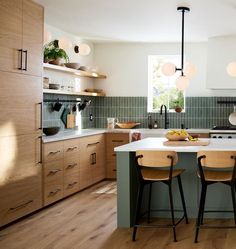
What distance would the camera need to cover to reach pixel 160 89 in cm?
832

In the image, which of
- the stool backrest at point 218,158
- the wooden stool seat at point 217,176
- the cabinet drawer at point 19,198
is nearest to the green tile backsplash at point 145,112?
the cabinet drawer at point 19,198

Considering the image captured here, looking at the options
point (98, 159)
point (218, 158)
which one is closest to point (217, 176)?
point (218, 158)

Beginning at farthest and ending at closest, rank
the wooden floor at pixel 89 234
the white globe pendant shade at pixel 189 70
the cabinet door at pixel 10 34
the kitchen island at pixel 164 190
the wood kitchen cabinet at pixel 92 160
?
the wood kitchen cabinet at pixel 92 160 < the white globe pendant shade at pixel 189 70 < the kitchen island at pixel 164 190 < the cabinet door at pixel 10 34 < the wooden floor at pixel 89 234

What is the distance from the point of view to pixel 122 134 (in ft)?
24.6

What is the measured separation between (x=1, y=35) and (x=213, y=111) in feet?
15.1

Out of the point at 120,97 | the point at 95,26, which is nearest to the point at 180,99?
the point at 120,97

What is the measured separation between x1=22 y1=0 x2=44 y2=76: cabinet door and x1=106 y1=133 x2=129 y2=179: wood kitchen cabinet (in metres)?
2.58

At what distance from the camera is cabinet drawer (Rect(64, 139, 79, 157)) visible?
5910 millimetres

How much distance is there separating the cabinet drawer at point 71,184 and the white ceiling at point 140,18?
2155 millimetres

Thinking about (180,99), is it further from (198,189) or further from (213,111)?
(198,189)

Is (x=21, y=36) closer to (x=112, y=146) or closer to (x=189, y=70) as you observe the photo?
(x=189, y=70)

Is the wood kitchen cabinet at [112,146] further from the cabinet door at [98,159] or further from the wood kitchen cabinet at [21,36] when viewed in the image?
the wood kitchen cabinet at [21,36]

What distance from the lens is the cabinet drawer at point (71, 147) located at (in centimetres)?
591

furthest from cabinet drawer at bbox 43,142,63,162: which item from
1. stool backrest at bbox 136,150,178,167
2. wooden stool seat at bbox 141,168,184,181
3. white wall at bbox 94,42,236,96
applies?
white wall at bbox 94,42,236,96
